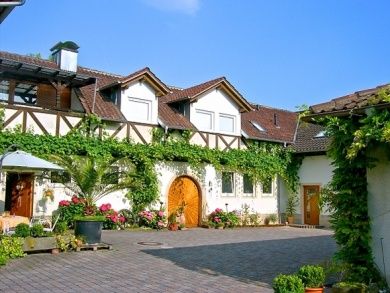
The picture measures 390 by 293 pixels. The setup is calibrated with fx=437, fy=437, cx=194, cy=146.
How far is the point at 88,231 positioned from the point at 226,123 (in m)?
12.6

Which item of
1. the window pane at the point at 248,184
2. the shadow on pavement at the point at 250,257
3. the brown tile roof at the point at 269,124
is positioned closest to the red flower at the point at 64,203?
the shadow on pavement at the point at 250,257

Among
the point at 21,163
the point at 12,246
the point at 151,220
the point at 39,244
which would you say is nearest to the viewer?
the point at 12,246

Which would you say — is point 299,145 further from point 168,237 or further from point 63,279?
point 63,279

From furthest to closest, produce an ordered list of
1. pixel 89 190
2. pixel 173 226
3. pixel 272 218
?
pixel 272 218, pixel 173 226, pixel 89 190

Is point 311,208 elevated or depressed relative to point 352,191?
depressed

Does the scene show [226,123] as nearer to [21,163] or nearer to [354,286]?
[21,163]

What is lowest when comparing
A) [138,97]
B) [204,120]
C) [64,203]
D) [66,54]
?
[64,203]

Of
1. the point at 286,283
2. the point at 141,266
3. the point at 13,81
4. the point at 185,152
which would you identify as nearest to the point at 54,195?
the point at 13,81

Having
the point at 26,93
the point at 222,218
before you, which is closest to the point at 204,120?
the point at 222,218

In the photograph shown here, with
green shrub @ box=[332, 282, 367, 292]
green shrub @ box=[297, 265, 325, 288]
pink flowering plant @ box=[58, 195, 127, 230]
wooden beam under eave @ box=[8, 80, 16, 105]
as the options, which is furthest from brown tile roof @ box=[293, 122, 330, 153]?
green shrub @ box=[297, 265, 325, 288]

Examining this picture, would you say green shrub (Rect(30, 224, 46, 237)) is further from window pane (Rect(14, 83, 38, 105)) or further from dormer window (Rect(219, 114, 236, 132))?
dormer window (Rect(219, 114, 236, 132))

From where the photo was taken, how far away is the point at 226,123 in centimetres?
2348

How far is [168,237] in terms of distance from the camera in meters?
16.2

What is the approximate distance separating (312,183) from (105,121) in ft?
40.8
